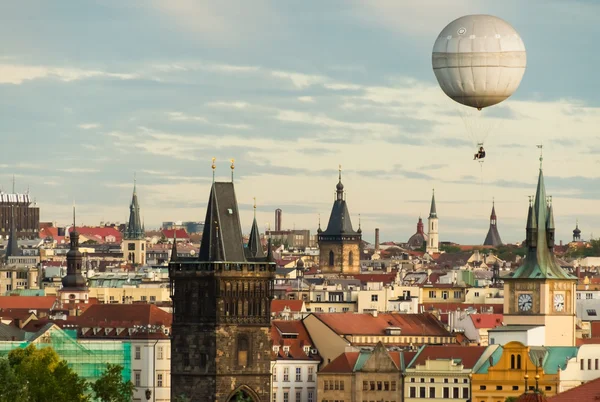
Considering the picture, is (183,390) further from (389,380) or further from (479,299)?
(479,299)

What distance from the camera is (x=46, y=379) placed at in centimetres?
10900

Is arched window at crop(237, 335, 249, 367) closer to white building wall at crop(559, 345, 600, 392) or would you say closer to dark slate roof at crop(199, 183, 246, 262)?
dark slate roof at crop(199, 183, 246, 262)

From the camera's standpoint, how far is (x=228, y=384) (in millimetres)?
125062

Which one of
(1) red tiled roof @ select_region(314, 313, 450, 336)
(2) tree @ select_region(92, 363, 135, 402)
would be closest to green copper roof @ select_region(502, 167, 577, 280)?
(1) red tiled roof @ select_region(314, 313, 450, 336)

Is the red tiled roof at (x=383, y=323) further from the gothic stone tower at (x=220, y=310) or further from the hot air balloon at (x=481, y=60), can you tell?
the hot air balloon at (x=481, y=60)

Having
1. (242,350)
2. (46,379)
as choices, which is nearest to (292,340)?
(242,350)

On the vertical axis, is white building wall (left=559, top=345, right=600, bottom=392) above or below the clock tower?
below

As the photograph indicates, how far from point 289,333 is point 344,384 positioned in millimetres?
9921

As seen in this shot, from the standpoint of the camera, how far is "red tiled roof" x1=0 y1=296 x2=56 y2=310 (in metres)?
188

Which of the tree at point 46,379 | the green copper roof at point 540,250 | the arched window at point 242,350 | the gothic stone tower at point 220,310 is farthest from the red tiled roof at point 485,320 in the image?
the tree at point 46,379

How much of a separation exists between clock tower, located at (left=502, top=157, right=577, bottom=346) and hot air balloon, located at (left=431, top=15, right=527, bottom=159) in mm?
42426

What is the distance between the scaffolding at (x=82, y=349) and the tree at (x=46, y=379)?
15.6 metres

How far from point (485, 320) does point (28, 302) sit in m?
40.6

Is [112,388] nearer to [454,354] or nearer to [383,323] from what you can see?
[454,354]
